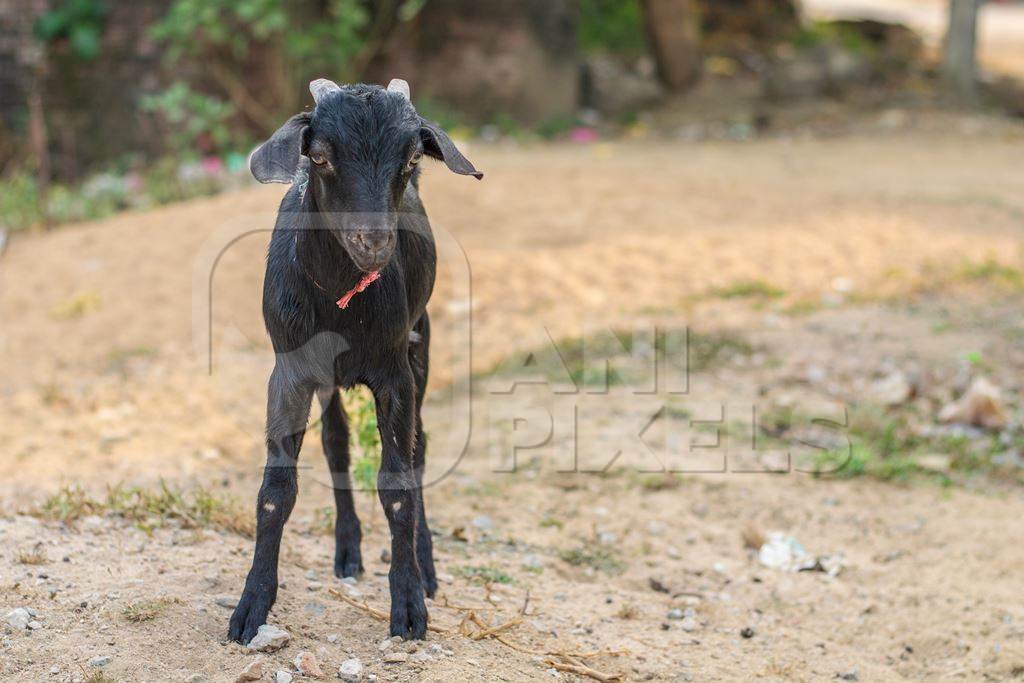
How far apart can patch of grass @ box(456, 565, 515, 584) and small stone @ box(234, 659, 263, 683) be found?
1204mm

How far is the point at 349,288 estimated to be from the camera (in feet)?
11.5

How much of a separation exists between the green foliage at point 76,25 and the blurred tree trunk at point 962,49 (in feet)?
29.5

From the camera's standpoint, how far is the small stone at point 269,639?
11.6 ft

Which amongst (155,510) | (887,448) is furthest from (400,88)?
(887,448)

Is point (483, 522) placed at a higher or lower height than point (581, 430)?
lower

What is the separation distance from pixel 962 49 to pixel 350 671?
40.9ft

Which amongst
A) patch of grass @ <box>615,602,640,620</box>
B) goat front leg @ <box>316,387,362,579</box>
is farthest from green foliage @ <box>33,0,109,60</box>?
patch of grass @ <box>615,602,640,620</box>

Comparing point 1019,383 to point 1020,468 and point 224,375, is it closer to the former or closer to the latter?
point 1020,468

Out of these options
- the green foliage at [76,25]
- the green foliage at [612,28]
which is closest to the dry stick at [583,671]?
the green foliage at [76,25]

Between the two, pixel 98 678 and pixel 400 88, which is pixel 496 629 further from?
pixel 400 88

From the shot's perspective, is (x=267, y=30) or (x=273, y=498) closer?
(x=273, y=498)

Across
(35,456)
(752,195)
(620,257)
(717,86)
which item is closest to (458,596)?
(35,456)

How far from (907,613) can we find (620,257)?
415cm

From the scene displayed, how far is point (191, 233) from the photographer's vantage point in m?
8.47
